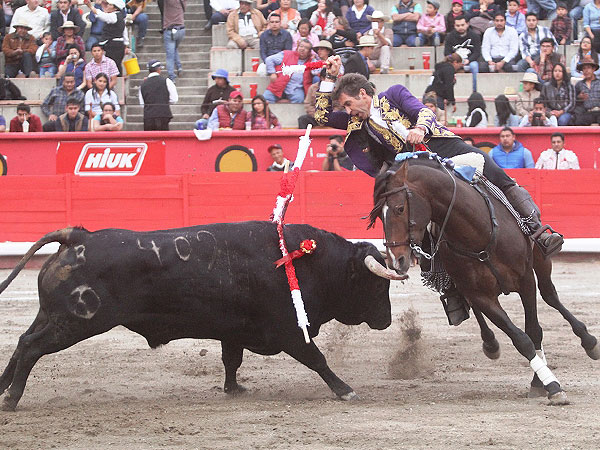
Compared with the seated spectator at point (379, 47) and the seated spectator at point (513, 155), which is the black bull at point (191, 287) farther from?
the seated spectator at point (379, 47)

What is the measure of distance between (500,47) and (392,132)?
8.03 meters

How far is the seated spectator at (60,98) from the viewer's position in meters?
12.4

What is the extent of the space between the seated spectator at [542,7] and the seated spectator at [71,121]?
20.1 ft

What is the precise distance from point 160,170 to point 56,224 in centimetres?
141

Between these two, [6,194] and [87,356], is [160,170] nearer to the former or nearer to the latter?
[6,194]

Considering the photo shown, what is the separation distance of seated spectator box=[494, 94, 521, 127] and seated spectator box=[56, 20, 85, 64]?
5.44 metres

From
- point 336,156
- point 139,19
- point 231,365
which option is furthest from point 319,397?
point 139,19

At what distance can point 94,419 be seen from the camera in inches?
193

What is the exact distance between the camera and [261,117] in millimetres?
12156

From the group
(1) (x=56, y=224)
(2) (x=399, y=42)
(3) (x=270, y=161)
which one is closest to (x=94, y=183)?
(1) (x=56, y=224)

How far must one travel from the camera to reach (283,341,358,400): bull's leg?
529 cm

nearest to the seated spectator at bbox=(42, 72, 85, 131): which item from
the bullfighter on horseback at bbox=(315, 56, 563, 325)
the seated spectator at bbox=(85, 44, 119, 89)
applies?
the seated spectator at bbox=(85, 44, 119, 89)

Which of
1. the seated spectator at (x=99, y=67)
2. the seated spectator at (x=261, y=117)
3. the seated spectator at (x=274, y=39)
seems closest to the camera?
the seated spectator at (x=261, y=117)

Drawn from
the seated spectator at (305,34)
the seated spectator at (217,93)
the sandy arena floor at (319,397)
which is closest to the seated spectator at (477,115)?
the seated spectator at (305,34)
